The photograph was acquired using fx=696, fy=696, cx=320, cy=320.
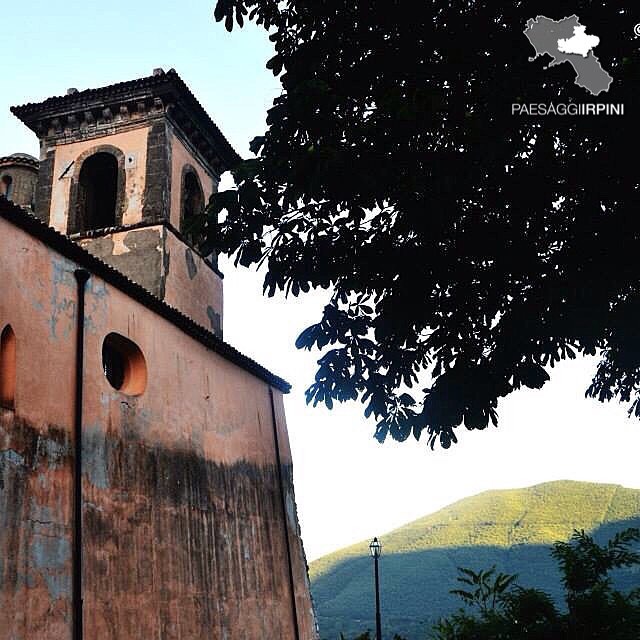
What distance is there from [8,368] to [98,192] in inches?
406

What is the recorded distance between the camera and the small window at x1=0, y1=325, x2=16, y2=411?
7.54 m

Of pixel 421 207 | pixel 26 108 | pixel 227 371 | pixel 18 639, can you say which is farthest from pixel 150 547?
pixel 26 108

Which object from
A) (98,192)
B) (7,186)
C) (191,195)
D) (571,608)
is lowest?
(571,608)

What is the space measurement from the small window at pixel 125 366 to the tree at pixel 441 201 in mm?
4463

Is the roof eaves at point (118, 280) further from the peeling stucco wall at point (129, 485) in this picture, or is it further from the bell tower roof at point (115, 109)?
the bell tower roof at point (115, 109)

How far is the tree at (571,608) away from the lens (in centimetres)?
595

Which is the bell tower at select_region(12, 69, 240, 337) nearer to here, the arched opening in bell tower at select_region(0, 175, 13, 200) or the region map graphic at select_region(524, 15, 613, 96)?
the arched opening in bell tower at select_region(0, 175, 13, 200)

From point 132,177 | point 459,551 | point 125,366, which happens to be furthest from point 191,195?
point 459,551

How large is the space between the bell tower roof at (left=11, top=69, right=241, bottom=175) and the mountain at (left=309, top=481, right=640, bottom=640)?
39642 mm

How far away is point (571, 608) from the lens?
625 centimetres

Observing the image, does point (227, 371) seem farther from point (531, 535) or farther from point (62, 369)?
point (531, 535)

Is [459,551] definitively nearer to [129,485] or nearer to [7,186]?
[7,186]

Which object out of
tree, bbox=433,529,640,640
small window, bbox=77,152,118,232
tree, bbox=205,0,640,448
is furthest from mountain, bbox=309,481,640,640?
tree, bbox=205,0,640,448

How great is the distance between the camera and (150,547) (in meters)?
9.38
